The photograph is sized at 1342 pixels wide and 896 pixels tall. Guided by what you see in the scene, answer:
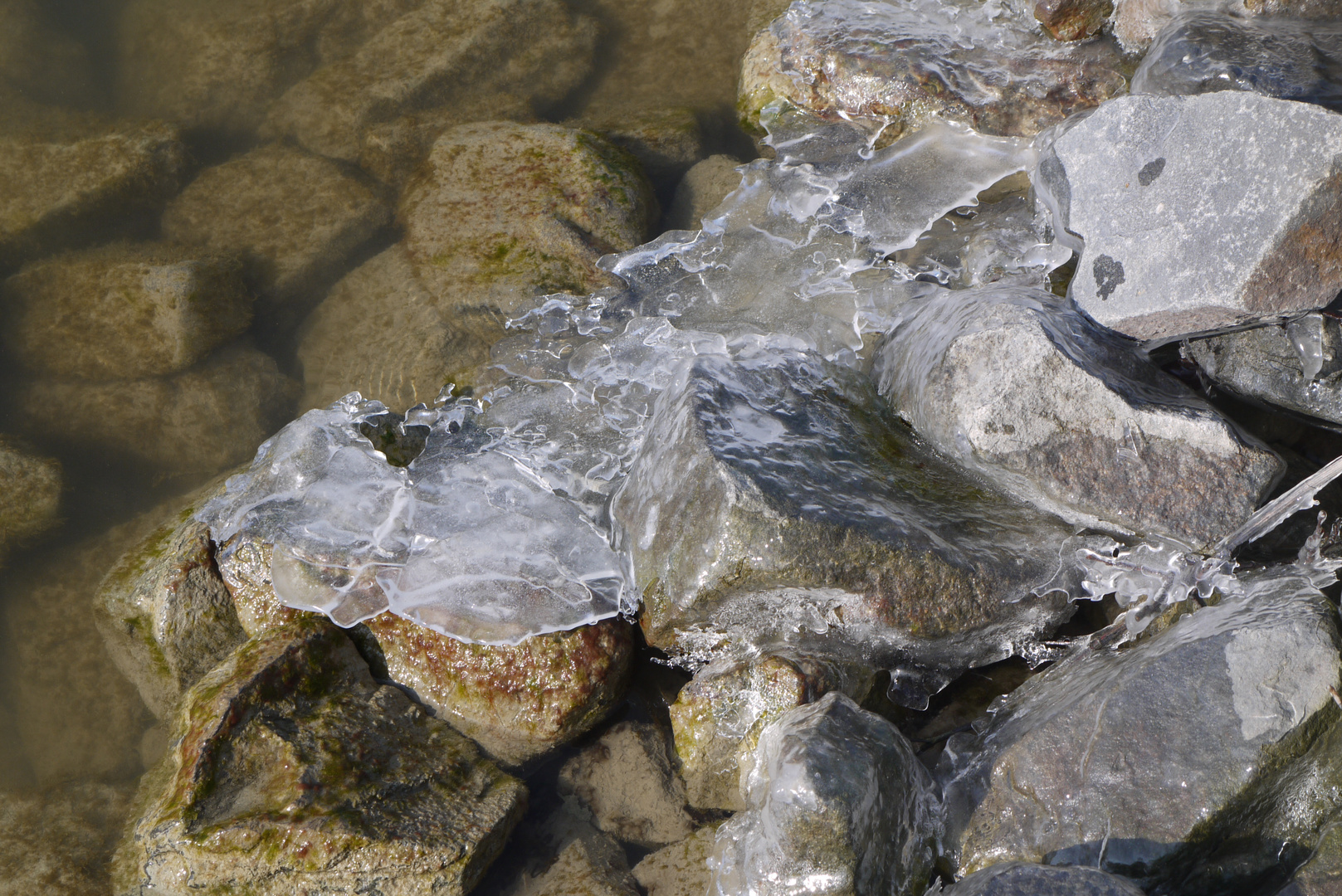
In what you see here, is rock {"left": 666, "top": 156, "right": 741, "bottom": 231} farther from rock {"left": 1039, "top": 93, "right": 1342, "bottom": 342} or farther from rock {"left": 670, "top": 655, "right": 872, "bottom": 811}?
rock {"left": 670, "top": 655, "right": 872, "bottom": 811}

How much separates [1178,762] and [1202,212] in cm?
169

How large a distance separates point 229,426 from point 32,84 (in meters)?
3.51

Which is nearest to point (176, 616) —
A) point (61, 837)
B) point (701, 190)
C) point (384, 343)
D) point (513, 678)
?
point (61, 837)

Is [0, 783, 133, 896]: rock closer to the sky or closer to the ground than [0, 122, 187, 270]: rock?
closer to the ground

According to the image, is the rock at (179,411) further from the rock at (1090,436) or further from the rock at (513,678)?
the rock at (1090,436)

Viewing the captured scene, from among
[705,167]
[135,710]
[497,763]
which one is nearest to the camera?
[497,763]

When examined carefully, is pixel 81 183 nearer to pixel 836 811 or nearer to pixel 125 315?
pixel 125 315

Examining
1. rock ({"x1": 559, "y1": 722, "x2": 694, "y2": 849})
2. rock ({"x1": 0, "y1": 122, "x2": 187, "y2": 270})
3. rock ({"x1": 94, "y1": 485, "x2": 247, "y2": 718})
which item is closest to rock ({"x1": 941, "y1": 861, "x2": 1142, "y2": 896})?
rock ({"x1": 559, "y1": 722, "x2": 694, "y2": 849})

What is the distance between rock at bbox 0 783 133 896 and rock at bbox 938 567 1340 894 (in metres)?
3.17

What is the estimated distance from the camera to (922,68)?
4.62 meters

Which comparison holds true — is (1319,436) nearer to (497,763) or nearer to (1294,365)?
(1294,365)

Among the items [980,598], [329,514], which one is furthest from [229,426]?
[980,598]

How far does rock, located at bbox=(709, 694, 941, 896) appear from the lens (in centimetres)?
232

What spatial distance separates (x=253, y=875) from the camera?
2.73 metres
